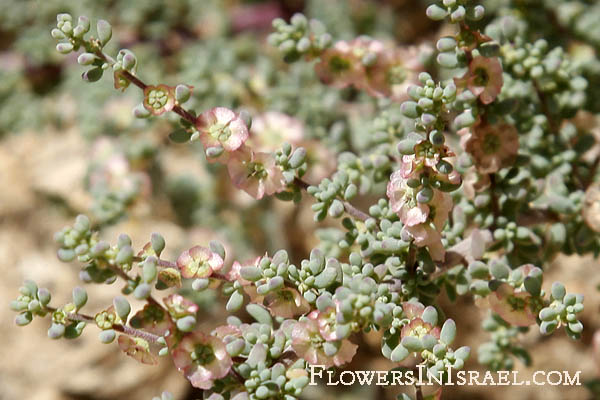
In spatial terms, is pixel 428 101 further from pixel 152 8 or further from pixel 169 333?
pixel 152 8

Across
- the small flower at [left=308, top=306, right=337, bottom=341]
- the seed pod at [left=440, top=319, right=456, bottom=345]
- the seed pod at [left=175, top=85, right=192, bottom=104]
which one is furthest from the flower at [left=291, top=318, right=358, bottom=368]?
the seed pod at [left=175, top=85, right=192, bottom=104]

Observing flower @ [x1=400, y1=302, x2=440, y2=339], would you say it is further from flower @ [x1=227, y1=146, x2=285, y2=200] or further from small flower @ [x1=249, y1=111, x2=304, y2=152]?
small flower @ [x1=249, y1=111, x2=304, y2=152]

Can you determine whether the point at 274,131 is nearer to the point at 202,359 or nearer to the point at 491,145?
the point at 491,145

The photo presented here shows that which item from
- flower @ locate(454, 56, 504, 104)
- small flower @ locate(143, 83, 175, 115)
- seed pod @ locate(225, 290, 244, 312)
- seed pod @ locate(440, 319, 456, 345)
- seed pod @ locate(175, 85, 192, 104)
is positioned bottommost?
seed pod @ locate(225, 290, 244, 312)

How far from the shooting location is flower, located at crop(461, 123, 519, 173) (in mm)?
1077

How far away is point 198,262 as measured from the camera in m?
0.95

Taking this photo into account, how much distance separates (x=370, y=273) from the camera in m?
0.95

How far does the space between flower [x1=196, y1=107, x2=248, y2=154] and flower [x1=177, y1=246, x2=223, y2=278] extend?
0.15 m

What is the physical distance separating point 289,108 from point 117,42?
0.58m

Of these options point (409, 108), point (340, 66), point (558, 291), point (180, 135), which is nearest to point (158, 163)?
point (340, 66)

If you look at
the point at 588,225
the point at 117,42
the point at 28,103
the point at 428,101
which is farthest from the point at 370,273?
the point at 28,103

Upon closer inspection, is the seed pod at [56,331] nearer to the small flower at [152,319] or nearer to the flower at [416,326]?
the small flower at [152,319]

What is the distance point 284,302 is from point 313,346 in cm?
10

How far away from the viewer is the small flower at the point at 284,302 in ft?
3.20
